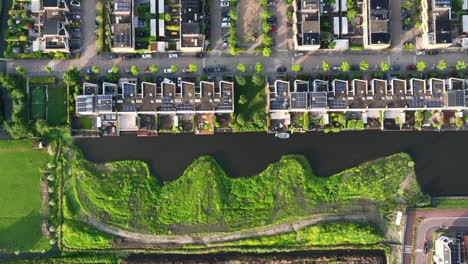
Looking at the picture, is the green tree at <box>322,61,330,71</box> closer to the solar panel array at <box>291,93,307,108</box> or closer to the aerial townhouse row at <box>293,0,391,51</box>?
the aerial townhouse row at <box>293,0,391,51</box>

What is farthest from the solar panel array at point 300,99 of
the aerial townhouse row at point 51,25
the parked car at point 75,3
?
the parked car at point 75,3

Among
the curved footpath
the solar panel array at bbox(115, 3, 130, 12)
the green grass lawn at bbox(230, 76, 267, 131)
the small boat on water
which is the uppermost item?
the solar panel array at bbox(115, 3, 130, 12)

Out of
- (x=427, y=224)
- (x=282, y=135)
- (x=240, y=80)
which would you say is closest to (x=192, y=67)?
(x=240, y=80)

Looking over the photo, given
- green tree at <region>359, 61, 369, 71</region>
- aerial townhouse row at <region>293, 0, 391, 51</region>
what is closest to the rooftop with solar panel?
aerial townhouse row at <region>293, 0, 391, 51</region>

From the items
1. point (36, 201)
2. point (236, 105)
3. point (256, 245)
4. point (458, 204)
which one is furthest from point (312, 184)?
point (36, 201)

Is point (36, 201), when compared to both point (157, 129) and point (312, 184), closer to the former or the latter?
point (157, 129)
